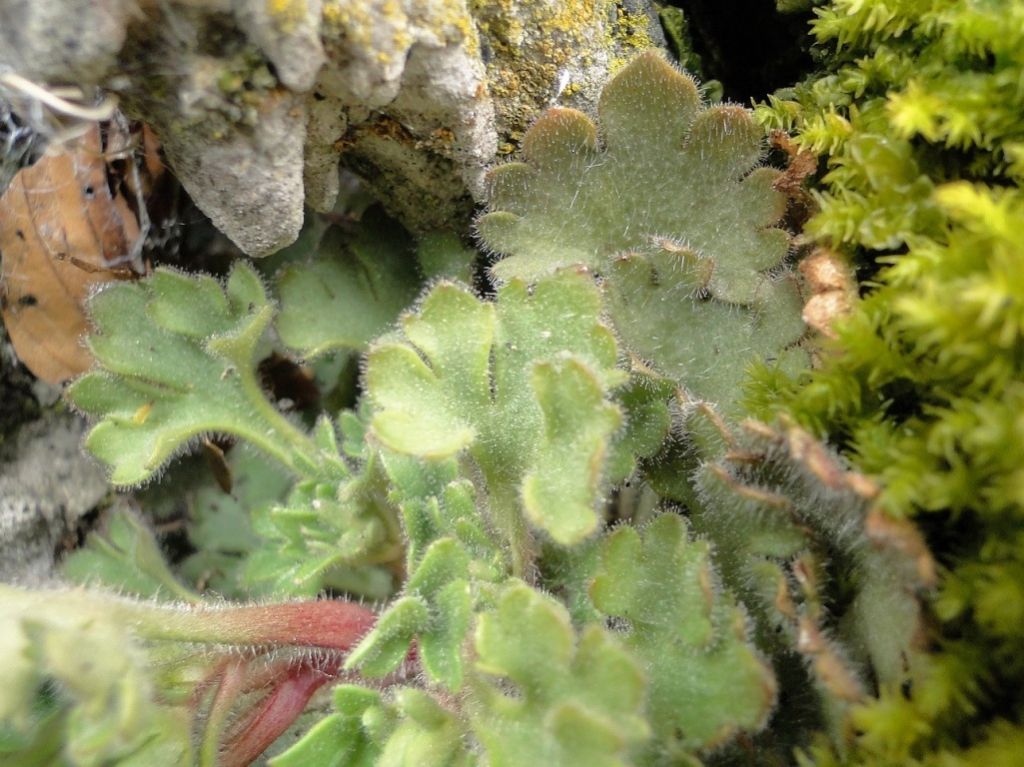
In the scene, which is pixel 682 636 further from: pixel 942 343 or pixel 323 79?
pixel 323 79

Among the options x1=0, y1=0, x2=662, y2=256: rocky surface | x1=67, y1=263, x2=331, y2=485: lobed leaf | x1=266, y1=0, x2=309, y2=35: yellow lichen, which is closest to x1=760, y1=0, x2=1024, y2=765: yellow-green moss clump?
x1=0, y1=0, x2=662, y2=256: rocky surface

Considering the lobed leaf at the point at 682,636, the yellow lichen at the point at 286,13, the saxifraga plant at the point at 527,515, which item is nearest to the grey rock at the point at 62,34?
the yellow lichen at the point at 286,13

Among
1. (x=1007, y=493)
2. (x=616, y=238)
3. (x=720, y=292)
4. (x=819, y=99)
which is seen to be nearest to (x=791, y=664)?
(x=1007, y=493)

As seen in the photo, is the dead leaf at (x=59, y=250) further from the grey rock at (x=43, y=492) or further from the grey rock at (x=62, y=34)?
the grey rock at (x=62, y=34)

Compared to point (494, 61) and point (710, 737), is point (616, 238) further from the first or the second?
point (710, 737)

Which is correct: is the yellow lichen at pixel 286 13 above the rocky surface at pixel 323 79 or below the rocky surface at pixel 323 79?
above

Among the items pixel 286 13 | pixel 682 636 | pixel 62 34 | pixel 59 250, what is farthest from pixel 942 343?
pixel 59 250
